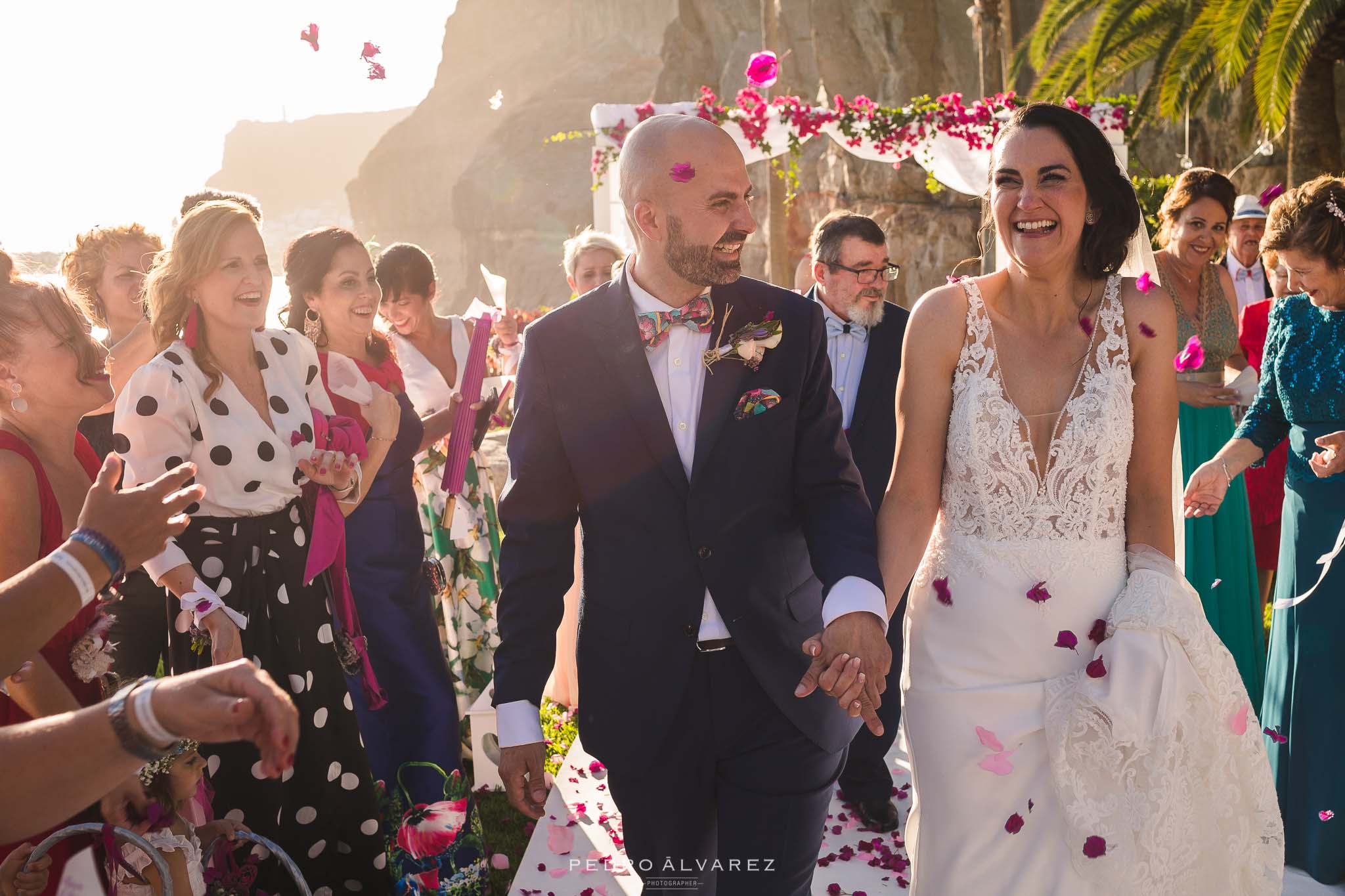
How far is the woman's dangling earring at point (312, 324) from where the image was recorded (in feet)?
16.6

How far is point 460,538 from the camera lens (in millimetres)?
6223

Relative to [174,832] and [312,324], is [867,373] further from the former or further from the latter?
[174,832]

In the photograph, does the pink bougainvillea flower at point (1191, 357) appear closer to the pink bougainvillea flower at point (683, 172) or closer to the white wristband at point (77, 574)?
the pink bougainvillea flower at point (683, 172)

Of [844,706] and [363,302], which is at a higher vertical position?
[363,302]

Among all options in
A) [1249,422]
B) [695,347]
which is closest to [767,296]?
[695,347]

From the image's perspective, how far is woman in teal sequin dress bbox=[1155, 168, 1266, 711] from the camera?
559cm

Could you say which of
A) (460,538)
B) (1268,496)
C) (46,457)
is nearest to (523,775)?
(46,457)

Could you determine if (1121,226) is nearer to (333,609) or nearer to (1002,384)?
(1002,384)

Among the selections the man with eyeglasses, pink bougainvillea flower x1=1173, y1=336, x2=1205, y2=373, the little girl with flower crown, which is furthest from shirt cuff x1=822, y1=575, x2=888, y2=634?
pink bougainvillea flower x1=1173, y1=336, x2=1205, y2=373

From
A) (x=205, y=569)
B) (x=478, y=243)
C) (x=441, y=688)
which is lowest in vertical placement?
(x=441, y=688)

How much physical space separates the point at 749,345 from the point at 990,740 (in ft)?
4.09

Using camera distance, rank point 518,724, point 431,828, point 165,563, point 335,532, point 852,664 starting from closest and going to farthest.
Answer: point 852,664
point 518,724
point 165,563
point 335,532
point 431,828

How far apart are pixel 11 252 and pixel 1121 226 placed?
3159 millimetres

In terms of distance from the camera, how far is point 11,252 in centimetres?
310
